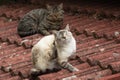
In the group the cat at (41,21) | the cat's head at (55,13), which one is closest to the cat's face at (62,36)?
the cat at (41,21)

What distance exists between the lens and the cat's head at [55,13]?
6352 mm

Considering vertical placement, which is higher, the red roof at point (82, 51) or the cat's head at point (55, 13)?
the cat's head at point (55, 13)

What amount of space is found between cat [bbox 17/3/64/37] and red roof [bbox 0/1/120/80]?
119 mm

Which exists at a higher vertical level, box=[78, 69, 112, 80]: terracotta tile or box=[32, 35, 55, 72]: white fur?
box=[32, 35, 55, 72]: white fur

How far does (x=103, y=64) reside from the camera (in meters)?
4.27

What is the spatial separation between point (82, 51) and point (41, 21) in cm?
204

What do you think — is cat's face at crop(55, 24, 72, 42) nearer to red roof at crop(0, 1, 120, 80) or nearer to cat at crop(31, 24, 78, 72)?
cat at crop(31, 24, 78, 72)

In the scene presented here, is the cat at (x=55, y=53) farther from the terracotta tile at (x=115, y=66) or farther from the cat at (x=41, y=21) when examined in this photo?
the cat at (x=41, y=21)

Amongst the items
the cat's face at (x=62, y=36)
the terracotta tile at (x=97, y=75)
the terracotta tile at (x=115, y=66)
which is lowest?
the terracotta tile at (x=97, y=75)

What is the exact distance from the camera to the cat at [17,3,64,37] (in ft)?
20.4

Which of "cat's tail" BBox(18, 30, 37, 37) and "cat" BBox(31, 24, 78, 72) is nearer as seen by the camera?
"cat" BBox(31, 24, 78, 72)

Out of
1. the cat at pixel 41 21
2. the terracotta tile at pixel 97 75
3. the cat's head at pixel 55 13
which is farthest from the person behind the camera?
the cat's head at pixel 55 13

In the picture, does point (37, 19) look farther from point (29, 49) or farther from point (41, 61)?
point (41, 61)

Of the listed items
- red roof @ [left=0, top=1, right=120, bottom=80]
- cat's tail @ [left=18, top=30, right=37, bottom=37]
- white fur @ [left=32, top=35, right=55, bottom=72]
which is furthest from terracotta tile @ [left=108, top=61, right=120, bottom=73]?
cat's tail @ [left=18, top=30, right=37, bottom=37]
